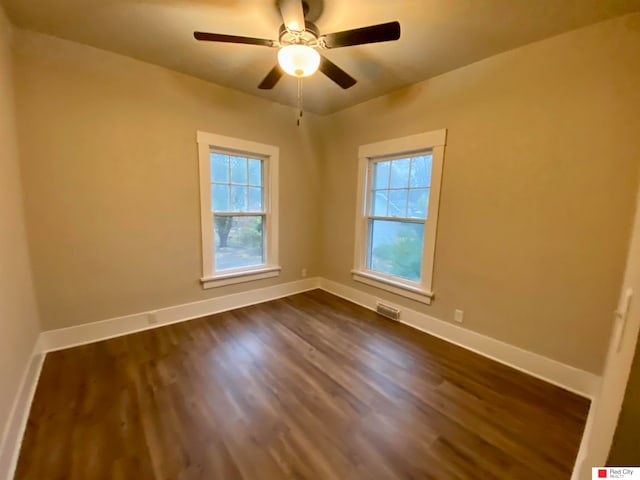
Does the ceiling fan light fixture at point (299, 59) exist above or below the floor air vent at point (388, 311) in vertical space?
above

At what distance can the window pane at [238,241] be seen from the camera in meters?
Result: 3.28

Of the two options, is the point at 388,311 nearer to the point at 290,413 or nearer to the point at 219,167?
the point at 290,413

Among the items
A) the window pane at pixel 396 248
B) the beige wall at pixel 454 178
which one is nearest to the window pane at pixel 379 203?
the window pane at pixel 396 248

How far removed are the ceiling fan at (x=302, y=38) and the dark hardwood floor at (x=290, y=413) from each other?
2.25m

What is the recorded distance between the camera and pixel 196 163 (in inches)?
114

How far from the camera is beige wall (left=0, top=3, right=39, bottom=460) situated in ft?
4.71

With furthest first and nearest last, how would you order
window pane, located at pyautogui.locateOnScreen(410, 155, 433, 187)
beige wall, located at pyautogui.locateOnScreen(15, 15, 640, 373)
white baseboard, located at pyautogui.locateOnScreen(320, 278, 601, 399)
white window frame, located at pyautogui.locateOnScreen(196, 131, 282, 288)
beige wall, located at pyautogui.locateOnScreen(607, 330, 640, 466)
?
white window frame, located at pyautogui.locateOnScreen(196, 131, 282, 288) < window pane, located at pyautogui.locateOnScreen(410, 155, 433, 187) < white baseboard, located at pyautogui.locateOnScreen(320, 278, 601, 399) < beige wall, located at pyautogui.locateOnScreen(15, 15, 640, 373) < beige wall, located at pyautogui.locateOnScreen(607, 330, 640, 466)

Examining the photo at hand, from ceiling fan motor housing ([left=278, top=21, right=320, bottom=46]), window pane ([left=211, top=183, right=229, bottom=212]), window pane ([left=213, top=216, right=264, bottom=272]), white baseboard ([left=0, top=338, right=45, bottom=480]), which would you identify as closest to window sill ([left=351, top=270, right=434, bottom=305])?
window pane ([left=213, top=216, right=264, bottom=272])

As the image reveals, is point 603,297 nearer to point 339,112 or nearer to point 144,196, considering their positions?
point 339,112

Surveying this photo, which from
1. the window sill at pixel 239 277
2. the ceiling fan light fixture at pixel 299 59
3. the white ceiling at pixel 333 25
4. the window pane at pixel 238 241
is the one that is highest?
the white ceiling at pixel 333 25

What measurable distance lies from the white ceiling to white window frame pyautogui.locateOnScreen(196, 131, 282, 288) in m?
0.75

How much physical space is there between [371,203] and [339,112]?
1.34 metres

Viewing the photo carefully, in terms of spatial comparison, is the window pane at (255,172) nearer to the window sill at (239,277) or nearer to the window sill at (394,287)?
the window sill at (239,277)

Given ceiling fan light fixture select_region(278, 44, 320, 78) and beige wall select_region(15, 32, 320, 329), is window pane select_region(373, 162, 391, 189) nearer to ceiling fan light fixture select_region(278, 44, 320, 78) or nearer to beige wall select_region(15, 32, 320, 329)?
beige wall select_region(15, 32, 320, 329)
